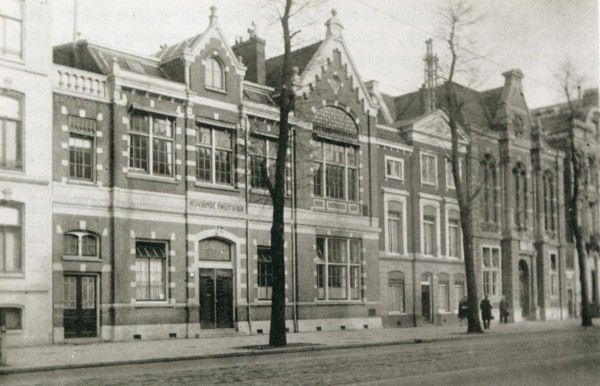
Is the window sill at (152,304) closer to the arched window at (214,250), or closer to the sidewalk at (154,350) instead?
the sidewalk at (154,350)

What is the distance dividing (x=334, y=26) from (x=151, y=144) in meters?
13.5

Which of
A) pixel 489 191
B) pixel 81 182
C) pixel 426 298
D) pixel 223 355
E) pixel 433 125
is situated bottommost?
pixel 223 355

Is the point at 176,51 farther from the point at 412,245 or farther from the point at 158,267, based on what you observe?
the point at 412,245

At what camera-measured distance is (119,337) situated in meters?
28.3

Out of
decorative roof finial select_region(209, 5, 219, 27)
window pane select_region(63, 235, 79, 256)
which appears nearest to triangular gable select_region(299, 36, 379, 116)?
decorative roof finial select_region(209, 5, 219, 27)

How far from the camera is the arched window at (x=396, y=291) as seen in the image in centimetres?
4203

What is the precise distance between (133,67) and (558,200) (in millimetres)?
36784

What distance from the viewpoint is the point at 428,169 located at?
45.5 metres

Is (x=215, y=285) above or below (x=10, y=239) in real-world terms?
below

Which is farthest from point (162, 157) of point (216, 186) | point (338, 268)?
point (338, 268)

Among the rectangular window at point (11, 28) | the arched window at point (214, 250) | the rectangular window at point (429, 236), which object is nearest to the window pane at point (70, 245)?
the arched window at point (214, 250)

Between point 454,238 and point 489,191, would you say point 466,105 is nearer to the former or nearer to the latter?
point 489,191

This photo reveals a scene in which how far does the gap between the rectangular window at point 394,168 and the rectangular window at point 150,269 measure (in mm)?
15941

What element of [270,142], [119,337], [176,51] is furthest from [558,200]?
[119,337]
